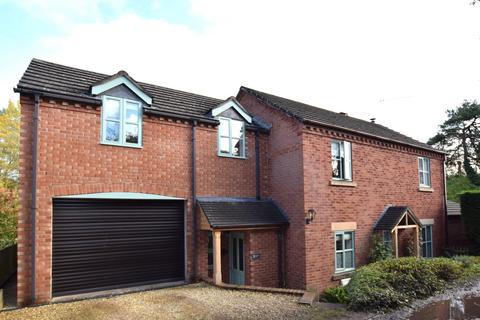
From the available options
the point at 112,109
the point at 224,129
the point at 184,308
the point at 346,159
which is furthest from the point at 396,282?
the point at 112,109

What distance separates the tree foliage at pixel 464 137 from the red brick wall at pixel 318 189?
838 inches

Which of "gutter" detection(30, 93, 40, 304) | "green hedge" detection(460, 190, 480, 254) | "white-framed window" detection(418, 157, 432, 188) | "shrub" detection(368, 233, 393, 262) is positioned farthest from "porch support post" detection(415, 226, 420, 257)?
"gutter" detection(30, 93, 40, 304)

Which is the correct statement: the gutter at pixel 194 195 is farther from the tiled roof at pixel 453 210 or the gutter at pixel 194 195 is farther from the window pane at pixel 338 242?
the tiled roof at pixel 453 210

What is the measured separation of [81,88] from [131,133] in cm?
192

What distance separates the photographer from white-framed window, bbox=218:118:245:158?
12359 millimetres

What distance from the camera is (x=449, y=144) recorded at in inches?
1316

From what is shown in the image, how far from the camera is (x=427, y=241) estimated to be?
1692 cm

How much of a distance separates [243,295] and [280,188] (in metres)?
4.67

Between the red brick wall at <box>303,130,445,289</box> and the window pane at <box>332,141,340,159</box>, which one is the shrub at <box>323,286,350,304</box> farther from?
the window pane at <box>332,141,340,159</box>

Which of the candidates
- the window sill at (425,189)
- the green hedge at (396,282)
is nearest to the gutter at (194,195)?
the green hedge at (396,282)

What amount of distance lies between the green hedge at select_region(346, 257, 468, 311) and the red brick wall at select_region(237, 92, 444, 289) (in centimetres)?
213

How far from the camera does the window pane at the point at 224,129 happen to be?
12375mm

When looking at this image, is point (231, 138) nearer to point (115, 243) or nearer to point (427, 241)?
point (115, 243)

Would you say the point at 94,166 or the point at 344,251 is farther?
the point at 344,251
